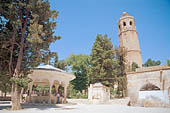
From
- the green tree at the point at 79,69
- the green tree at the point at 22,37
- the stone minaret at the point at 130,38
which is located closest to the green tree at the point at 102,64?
the green tree at the point at 79,69

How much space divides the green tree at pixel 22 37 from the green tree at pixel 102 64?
13.6m

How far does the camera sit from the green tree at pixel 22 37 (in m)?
10.1

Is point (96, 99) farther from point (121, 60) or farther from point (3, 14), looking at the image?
point (3, 14)

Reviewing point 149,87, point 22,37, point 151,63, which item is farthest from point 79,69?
point 151,63

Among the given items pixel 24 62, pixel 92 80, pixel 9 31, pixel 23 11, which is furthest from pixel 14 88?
pixel 92 80

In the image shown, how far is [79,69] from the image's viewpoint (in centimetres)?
3650

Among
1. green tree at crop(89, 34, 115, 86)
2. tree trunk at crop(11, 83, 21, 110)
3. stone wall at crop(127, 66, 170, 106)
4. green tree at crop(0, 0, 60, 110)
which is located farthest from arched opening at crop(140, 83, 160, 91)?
tree trunk at crop(11, 83, 21, 110)

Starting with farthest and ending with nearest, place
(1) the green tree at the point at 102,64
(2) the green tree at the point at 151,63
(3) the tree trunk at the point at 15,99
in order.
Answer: (2) the green tree at the point at 151,63 < (1) the green tree at the point at 102,64 < (3) the tree trunk at the point at 15,99

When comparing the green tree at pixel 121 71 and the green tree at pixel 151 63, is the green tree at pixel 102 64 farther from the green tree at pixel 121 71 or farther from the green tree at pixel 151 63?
the green tree at pixel 151 63

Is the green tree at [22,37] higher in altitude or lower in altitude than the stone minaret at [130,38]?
lower

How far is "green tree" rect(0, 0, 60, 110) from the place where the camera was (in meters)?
10.1

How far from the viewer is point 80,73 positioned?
35.5m

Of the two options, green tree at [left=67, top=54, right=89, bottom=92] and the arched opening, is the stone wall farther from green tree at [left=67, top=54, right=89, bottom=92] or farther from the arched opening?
green tree at [left=67, top=54, right=89, bottom=92]

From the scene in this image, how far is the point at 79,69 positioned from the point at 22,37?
2617cm
